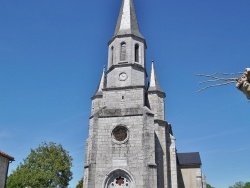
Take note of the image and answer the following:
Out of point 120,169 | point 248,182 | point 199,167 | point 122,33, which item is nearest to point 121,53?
point 122,33

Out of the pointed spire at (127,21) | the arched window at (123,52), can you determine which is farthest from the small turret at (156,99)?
the pointed spire at (127,21)

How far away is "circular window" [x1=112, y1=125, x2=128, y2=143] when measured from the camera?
845 inches

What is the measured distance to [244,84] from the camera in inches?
129

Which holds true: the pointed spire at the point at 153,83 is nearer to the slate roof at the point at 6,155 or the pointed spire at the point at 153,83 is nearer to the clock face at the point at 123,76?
the clock face at the point at 123,76

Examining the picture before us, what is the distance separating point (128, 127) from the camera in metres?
21.6

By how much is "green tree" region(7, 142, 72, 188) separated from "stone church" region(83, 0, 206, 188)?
848 centimetres

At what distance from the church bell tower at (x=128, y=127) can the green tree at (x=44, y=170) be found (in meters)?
8.55

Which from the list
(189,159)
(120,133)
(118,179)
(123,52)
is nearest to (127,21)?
(123,52)

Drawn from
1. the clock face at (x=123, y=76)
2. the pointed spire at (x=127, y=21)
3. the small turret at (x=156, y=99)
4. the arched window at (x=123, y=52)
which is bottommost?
the small turret at (x=156, y=99)

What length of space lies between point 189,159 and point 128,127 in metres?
15.0

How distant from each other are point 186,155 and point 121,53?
17.1m

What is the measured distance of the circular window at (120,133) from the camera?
2145 centimetres

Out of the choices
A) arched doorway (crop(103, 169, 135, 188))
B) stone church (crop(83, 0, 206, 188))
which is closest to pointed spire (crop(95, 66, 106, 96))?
stone church (crop(83, 0, 206, 188))

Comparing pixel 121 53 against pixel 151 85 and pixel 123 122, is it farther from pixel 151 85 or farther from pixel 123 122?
pixel 123 122
